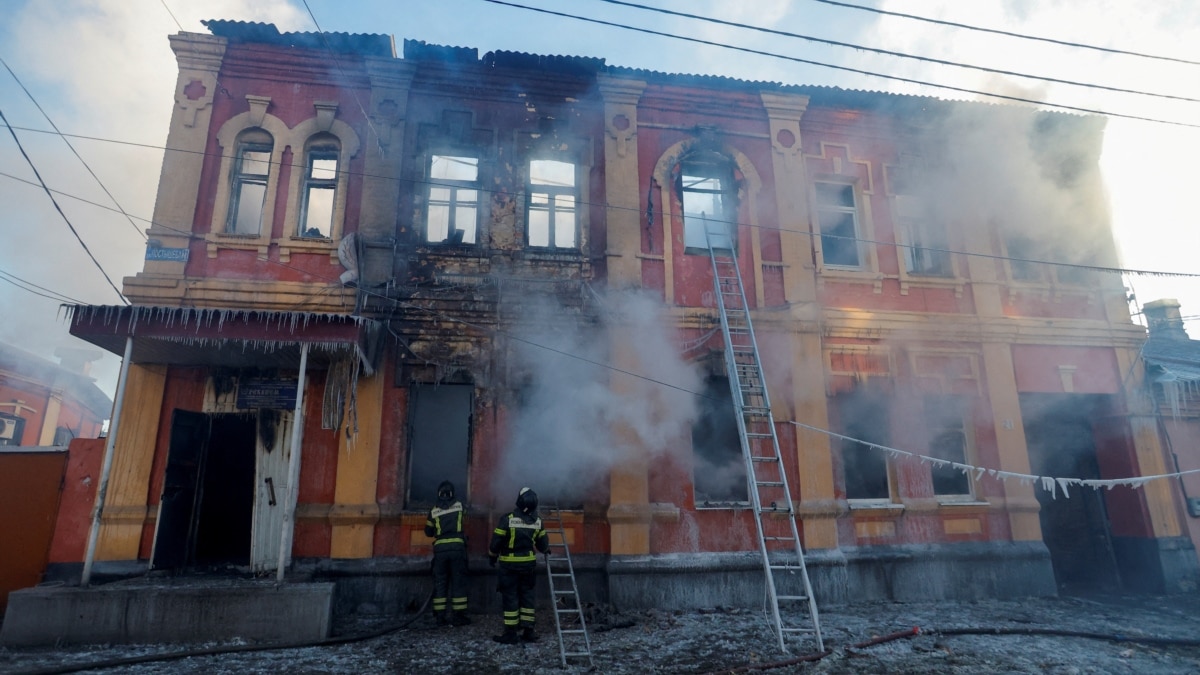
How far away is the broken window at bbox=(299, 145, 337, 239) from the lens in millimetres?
9156

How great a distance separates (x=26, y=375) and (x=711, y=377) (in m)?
24.7

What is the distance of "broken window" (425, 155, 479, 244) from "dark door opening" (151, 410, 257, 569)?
12.6ft

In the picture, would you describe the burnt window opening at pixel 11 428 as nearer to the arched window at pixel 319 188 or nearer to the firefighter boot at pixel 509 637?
the arched window at pixel 319 188

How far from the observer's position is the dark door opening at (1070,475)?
10031 mm

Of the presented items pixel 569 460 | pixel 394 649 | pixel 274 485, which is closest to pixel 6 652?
pixel 274 485

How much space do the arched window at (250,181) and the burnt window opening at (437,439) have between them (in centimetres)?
361

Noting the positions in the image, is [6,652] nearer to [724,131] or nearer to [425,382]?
[425,382]

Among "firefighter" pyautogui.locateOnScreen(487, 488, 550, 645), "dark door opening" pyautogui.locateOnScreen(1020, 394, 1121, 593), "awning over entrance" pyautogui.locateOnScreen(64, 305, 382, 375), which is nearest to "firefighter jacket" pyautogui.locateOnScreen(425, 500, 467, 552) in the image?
"firefighter" pyautogui.locateOnScreen(487, 488, 550, 645)

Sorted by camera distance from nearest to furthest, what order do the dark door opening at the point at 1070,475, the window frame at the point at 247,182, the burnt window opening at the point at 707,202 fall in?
the window frame at the point at 247,182 → the burnt window opening at the point at 707,202 → the dark door opening at the point at 1070,475

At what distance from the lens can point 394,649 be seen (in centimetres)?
636

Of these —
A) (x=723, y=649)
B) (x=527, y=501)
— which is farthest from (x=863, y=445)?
(x=527, y=501)

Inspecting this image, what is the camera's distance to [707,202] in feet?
33.4

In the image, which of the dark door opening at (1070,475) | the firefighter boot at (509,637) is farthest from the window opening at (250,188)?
the dark door opening at (1070,475)

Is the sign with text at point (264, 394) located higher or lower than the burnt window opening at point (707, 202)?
lower
